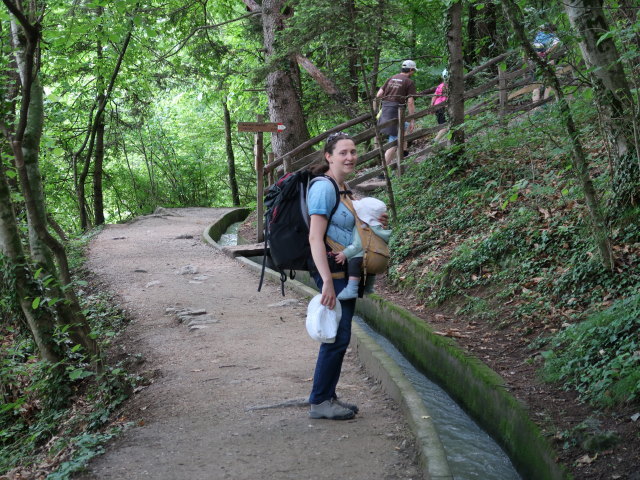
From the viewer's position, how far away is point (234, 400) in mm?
5395

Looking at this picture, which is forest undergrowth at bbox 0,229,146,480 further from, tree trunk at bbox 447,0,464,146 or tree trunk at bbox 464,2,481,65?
tree trunk at bbox 464,2,481,65

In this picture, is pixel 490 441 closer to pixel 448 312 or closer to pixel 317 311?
pixel 317 311

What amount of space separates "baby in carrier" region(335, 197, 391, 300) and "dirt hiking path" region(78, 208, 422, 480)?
1091mm

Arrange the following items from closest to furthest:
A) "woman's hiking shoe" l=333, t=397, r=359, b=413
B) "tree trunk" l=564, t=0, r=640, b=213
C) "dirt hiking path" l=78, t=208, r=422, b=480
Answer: "dirt hiking path" l=78, t=208, r=422, b=480, "woman's hiking shoe" l=333, t=397, r=359, b=413, "tree trunk" l=564, t=0, r=640, b=213

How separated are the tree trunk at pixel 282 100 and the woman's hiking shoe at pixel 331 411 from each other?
41.7ft

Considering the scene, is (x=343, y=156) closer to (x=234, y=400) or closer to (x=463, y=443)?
(x=234, y=400)

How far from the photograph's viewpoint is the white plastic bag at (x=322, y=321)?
13.9ft

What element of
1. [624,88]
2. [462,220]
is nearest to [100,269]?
[462,220]

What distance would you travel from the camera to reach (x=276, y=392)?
555 cm

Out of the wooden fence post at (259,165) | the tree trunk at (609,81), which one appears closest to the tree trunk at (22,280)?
the tree trunk at (609,81)

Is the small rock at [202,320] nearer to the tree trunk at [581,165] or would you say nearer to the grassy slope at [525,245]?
the grassy slope at [525,245]

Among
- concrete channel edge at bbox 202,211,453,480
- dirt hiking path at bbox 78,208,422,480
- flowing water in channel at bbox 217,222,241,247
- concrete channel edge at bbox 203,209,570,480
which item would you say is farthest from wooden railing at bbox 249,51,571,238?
concrete channel edge at bbox 202,211,453,480

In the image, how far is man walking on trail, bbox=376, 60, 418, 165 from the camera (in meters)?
13.4

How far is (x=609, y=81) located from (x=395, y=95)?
759 centimetres
